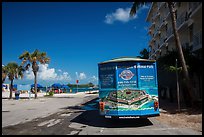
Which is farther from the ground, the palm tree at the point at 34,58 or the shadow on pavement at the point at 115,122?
the palm tree at the point at 34,58

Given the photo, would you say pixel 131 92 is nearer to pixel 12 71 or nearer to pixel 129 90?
pixel 129 90

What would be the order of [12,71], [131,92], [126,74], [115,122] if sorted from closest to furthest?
[131,92] → [126,74] → [115,122] → [12,71]

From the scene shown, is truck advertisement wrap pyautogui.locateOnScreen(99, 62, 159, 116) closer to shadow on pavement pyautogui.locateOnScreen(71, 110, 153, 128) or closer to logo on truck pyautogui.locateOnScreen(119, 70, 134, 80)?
logo on truck pyautogui.locateOnScreen(119, 70, 134, 80)

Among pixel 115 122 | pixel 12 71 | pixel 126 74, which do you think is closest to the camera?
pixel 126 74

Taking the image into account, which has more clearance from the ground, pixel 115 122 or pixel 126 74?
pixel 126 74

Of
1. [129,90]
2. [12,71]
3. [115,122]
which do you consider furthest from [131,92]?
[12,71]

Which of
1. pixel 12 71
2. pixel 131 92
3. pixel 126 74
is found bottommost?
pixel 131 92

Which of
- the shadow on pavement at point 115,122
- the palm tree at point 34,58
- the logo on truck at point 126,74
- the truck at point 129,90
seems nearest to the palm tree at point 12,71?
the palm tree at point 34,58

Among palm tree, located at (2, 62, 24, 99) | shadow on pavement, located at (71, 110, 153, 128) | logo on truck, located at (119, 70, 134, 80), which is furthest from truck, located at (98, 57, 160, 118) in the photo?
palm tree, located at (2, 62, 24, 99)

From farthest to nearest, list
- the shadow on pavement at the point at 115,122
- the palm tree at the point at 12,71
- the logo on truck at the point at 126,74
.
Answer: the palm tree at the point at 12,71
the shadow on pavement at the point at 115,122
the logo on truck at the point at 126,74

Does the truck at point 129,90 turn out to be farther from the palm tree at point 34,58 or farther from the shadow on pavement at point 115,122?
→ the palm tree at point 34,58

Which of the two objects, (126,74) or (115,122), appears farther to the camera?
(115,122)

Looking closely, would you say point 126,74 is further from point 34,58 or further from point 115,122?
point 34,58

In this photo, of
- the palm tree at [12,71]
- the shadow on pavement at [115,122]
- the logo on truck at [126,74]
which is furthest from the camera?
the palm tree at [12,71]
